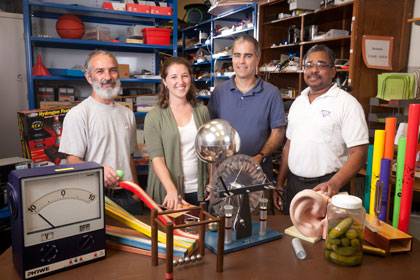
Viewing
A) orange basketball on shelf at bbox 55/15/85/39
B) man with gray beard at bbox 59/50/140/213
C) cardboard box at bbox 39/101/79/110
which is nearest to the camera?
man with gray beard at bbox 59/50/140/213

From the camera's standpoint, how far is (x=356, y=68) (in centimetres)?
302

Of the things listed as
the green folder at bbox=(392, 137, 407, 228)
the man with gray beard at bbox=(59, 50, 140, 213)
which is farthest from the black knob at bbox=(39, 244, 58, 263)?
the green folder at bbox=(392, 137, 407, 228)

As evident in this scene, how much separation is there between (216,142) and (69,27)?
3.16 m

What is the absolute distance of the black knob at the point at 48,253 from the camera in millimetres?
1059

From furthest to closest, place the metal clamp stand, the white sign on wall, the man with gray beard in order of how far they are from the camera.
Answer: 1. the white sign on wall
2. the man with gray beard
3. the metal clamp stand

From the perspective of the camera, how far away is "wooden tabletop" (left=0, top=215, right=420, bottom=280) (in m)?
1.07

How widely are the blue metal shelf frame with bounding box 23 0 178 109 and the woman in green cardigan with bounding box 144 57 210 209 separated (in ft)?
7.70

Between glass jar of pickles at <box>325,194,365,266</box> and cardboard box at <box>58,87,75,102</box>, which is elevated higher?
cardboard box at <box>58,87,75,102</box>

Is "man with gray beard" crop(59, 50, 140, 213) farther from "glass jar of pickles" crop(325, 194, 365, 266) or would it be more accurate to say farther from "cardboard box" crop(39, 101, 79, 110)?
"cardboard box" crop(39, 101, 79, 110)

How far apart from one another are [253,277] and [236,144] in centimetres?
47

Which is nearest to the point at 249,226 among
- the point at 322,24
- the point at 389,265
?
the point at 389,265

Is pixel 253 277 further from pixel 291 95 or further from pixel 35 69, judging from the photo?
pixel 35 69

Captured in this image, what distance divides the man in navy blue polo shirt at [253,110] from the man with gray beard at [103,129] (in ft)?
1.99

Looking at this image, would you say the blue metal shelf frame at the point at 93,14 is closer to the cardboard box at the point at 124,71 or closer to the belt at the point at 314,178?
the cardboard box at the point at 124,71
